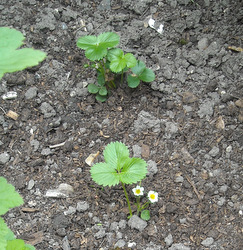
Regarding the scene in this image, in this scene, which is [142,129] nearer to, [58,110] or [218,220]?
[58,110]

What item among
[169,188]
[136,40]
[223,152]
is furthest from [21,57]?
[136,40]

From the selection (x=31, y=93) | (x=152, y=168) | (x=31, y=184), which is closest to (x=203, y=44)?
(x=152, y=168)

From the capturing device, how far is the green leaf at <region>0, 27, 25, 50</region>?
0.92 metres

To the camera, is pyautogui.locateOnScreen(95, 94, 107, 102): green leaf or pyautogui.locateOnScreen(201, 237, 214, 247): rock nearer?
pyautogui.locateOnScreen(201, 237, 214, 247): rock

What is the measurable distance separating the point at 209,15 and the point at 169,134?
1.08m

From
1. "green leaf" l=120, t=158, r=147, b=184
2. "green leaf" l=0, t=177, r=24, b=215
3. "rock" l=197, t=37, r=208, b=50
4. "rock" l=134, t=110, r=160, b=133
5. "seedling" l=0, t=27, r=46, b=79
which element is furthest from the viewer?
"rock" l=197, t=37, r=208, b=50

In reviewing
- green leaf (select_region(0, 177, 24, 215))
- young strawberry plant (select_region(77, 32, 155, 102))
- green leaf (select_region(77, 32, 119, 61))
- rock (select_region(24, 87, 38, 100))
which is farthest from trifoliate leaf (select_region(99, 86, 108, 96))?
green leaf (select_region(0, 177, 24, 215))

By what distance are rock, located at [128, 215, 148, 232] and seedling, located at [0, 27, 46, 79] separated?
147cm

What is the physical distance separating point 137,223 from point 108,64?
112cm

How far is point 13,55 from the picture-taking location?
88 cm

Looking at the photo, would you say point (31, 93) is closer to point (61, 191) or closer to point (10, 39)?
point (61, 191)

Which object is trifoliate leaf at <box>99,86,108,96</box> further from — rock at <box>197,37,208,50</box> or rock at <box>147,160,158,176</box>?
rock at <box>197,37,208,50</box>

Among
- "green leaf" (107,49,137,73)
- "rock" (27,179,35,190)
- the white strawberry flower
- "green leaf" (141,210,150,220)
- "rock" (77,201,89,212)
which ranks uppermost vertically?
"green leaf" (107,49,137,73)

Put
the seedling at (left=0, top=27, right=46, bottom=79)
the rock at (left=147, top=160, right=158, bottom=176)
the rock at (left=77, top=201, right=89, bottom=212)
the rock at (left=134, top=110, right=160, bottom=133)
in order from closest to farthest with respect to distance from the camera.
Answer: the seedling at (left=0, top=27, right=46, bottom=79)
the rock at (left=77, top=201, right=89, bottom=212)
the rock at (left=147, top=160, right=158, bottom=176)
the rock at (left=134, top=110, right=160, bottom=133)
